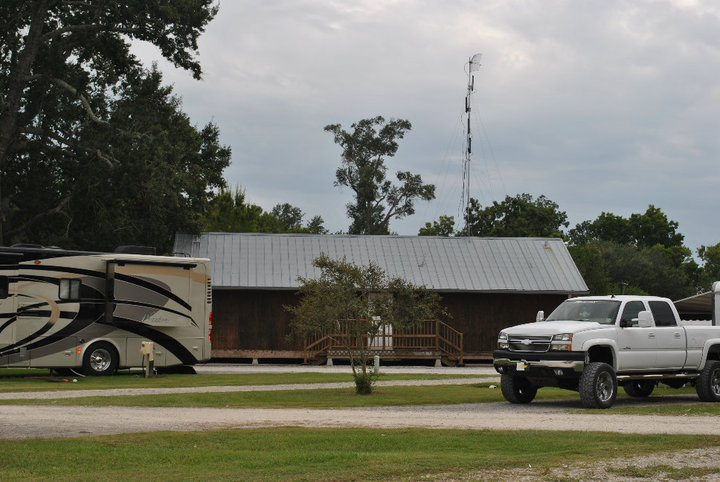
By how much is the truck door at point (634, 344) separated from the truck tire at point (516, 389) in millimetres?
1803

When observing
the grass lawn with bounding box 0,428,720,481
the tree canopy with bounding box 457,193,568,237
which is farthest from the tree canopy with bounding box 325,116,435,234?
the grass lawn with bounding box 0,428,720,481

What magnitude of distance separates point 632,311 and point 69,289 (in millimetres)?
14195

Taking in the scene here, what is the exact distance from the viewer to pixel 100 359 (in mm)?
25609

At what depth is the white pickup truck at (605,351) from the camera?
57.8 ft

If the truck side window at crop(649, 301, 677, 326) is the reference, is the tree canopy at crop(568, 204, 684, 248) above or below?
above

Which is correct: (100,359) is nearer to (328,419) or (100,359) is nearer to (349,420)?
(328,419)

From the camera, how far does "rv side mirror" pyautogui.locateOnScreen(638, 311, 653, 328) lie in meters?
18.3

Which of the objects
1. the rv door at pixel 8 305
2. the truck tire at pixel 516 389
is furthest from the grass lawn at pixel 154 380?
the truck tire at pixel 516 389

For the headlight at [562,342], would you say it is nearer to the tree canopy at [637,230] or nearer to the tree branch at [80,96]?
the tree branch at [80,96]

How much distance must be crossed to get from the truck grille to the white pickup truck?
0.06 ft

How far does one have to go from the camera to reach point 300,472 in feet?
32.4

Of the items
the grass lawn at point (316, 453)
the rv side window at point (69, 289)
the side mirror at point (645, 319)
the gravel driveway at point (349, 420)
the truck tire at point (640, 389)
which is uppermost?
the rv side window at point (69, 289)

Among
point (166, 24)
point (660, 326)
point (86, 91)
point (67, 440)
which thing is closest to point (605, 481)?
point (67, 440)

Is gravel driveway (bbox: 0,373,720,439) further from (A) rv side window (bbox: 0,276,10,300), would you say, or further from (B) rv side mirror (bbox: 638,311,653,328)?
(A) rv side window (bbox: 0,276,10,300)
